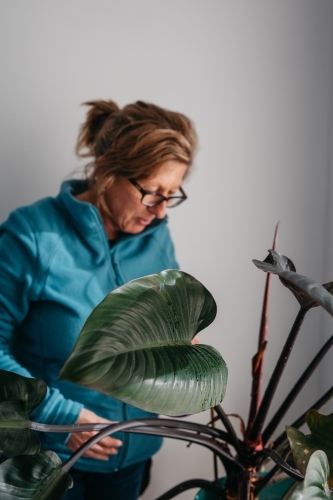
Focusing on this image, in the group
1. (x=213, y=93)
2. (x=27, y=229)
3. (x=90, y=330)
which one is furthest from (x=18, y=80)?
(x=90, y=330)

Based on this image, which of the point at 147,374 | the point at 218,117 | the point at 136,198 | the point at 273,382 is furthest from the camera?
the point at 218,117

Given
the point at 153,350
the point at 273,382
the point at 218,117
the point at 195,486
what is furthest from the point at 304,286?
the point at 218,117

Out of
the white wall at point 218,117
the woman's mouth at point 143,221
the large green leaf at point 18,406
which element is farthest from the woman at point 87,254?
the large green leaf at point 18,406

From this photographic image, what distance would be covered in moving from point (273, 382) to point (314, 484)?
22cm

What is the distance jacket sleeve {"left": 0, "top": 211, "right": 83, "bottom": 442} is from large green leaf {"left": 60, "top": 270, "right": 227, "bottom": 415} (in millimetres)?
497

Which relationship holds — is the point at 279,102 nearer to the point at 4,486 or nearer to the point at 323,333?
the point at 323,333

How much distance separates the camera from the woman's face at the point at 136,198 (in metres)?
1.12

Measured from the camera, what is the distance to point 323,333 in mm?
1580

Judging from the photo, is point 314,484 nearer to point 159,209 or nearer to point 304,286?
point 304,286

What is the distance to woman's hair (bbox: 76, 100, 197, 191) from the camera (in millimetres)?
1088

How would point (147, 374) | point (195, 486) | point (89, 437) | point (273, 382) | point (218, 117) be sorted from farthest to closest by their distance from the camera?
point (218, 117) → point (89, 437) → point (195, 486) → point (273, 382) → point (147, 374)

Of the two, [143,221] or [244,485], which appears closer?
[244,485]

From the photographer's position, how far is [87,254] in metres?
1.15

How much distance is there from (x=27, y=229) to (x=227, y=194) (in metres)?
0.61
